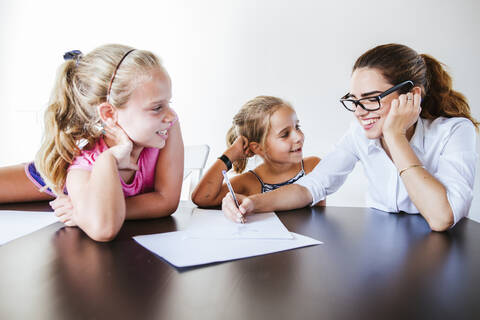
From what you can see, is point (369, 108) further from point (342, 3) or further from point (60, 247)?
point (342, 3)

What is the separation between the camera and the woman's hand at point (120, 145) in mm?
866

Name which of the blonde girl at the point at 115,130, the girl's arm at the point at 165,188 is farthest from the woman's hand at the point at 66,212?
the girl's arm at the point at 165,188

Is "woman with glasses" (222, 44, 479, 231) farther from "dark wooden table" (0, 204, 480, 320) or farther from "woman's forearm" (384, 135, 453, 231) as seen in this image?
"dark wooden table" (0, 204, 480, 320)

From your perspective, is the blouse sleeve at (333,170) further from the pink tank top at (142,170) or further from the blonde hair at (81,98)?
the blonde hair at (81,98)

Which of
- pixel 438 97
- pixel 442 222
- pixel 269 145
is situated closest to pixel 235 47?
pixel 269 145

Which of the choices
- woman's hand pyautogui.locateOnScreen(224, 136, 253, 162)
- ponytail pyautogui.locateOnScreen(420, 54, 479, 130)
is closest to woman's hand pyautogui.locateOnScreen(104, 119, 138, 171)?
woman's hand pyautogui.locateOnScreen(224, 136, 253, 162)

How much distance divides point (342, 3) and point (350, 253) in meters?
2.35

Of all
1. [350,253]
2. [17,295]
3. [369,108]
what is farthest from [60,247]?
[369,108]

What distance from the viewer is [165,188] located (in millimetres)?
965

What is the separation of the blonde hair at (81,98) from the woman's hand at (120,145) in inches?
1.9

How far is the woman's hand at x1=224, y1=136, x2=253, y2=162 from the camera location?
4.82 ft

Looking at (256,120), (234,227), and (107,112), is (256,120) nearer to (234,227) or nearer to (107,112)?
(107,112)

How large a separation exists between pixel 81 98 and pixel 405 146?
35.4 inches

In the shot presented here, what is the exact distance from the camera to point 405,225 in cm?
80
